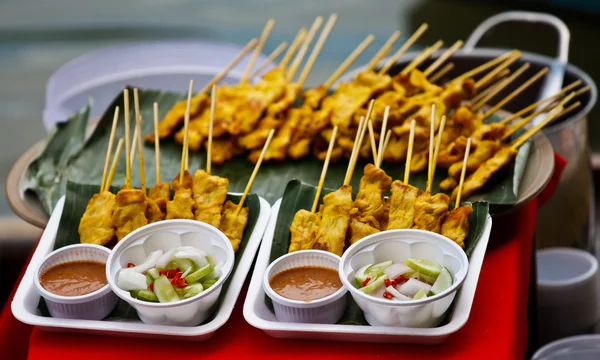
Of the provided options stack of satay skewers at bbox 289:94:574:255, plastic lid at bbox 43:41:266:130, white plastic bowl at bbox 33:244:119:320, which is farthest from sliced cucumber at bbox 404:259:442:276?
plastic lid at bbox 43:41:266:130

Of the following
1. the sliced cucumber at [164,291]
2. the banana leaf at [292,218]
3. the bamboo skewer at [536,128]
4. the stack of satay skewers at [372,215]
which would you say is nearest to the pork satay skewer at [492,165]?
the bamboo skewer at [536,128]

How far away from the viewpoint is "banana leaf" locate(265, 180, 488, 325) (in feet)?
7.70

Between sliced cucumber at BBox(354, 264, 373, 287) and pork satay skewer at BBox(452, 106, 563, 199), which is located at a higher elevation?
sliced cucumber at BBox(354, 264, 373, 287)

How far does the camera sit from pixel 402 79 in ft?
11.7

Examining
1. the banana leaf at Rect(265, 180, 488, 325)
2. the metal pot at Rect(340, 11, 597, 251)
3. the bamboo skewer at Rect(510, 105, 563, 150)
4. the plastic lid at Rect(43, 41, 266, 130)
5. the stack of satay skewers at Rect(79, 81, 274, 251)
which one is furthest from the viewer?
the plastic lid at Rect(43, 41, 266, 130)

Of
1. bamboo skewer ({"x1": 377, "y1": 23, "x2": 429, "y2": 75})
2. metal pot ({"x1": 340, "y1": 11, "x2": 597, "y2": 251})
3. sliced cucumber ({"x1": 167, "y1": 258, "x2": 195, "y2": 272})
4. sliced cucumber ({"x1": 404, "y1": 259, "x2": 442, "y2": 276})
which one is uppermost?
bamboo skewer ({"x1": 377, "y1": 23, "x2": 429, "y2": 75})

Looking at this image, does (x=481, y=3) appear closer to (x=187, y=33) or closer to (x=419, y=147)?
(x=187, y=33)

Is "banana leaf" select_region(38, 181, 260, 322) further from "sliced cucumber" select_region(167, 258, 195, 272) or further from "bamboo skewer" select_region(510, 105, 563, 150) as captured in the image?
"bamboo skewer" select_region(510, 105, 563, 150)

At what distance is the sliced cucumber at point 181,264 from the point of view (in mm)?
2346

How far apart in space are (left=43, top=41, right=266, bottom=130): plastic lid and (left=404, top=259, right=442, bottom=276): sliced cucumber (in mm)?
2583

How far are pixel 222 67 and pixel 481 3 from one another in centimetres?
516

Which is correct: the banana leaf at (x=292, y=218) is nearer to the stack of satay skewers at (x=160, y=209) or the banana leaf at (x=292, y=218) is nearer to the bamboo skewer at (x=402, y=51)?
the stack of satay skewers at (x=160, y=209)

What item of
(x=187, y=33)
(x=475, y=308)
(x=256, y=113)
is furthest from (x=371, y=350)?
(x=187, y=33)

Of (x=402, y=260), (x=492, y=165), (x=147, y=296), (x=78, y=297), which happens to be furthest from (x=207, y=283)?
(x=492, y=165)
